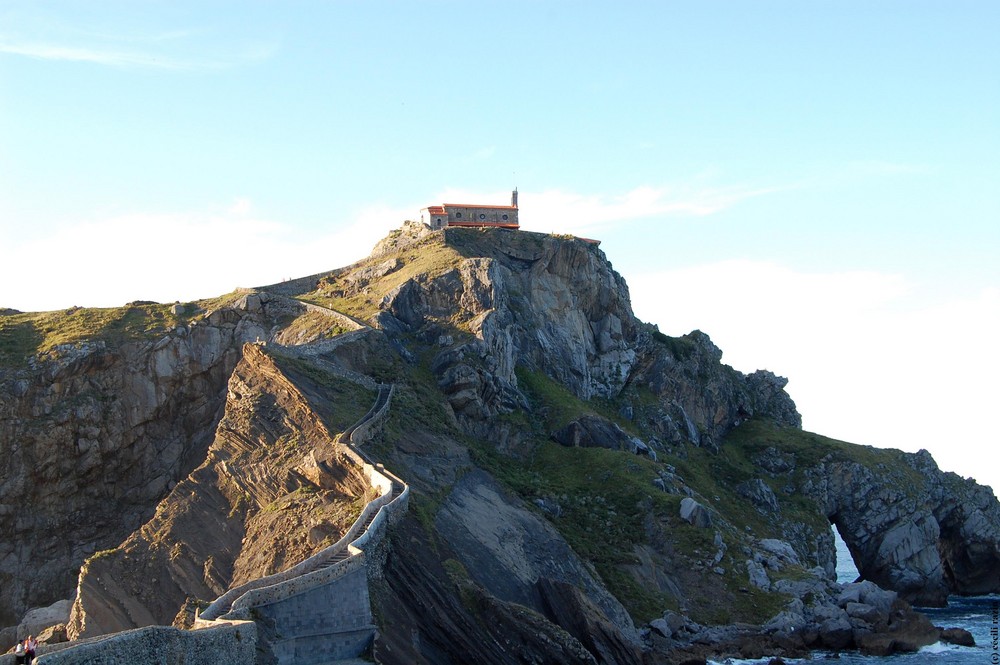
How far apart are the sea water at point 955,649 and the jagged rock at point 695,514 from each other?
10741mm

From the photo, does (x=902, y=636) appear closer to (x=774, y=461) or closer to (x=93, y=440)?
(x=774, y=461)

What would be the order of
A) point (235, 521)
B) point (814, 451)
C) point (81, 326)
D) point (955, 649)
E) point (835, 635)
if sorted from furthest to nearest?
1. point (814, 451)
2. point (81, 326)
3. point (955, 649)
4. point (835, 635)
5. point (235, 521)

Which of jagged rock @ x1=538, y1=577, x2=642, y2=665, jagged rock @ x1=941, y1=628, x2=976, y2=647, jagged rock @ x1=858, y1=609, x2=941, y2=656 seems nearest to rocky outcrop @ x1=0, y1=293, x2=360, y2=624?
jagged rock @ x1=538, y1=577, x2=642, y2=665

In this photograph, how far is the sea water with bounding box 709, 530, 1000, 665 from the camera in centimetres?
6631

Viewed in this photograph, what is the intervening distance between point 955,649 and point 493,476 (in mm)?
29892

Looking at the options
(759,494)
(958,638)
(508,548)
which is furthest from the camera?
(759,494)

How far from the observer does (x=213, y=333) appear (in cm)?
8412

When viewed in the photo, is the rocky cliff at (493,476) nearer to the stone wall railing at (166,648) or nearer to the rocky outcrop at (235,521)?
the rocky outcrop at (235,521)

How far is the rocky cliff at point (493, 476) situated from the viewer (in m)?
57.0

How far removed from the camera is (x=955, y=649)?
71.0 metres

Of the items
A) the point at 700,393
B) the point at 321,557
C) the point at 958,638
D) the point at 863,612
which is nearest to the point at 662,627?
the point at 863,612

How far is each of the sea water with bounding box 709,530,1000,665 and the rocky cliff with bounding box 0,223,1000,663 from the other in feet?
5.37

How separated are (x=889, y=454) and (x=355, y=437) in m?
55.4

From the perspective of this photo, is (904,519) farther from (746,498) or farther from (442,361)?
(442,361)
